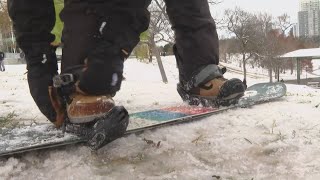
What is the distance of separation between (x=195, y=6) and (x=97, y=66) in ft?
2.19

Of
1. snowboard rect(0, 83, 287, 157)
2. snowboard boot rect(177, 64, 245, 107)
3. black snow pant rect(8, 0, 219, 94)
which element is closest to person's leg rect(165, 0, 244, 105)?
snowboard boot rect(177, 64, 245, 107)

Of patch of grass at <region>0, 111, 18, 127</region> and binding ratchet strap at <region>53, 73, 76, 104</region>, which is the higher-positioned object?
binding ratchet strap at <region>53, 73, 76, 104</region>

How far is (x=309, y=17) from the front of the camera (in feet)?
243

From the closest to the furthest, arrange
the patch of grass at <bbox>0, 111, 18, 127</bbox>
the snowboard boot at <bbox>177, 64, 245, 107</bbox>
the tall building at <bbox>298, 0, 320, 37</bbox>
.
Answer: the snowboard boot at <bbox>177, 64, 245, 107</bbox> < the patch of grass at <bbox>0, 111, 18, 127</bbox> < the tall building at <bbox>298, 0, 320, 37</bbox>

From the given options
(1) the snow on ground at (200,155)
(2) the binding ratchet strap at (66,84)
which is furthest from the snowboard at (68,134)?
(2) the binding ratchet strap at (66,84)

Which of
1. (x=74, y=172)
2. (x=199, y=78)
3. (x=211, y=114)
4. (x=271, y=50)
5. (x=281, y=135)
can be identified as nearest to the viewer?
(x=74, y=172)

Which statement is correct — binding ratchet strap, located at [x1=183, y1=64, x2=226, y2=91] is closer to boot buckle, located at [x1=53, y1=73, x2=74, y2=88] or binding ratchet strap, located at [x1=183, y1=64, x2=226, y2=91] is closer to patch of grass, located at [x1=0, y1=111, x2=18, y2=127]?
boot buckle, located at [x1=53, y1=73, x2=74, y2=88]

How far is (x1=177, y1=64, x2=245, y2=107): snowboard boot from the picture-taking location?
173cm

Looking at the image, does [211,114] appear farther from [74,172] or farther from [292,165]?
[74,172]

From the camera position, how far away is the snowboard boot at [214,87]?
1.73 meters

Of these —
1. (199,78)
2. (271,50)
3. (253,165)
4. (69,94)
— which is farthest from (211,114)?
(271,50)

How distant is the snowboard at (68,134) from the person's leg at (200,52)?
0.42 feet

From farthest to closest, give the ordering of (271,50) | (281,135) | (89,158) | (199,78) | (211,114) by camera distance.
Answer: (271,50)
(211,114)
(199,78)
(281,135)
(89,158)

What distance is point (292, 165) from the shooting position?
1259mm
